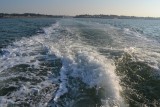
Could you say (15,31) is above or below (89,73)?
below

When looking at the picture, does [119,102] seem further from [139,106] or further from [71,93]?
[71,93]

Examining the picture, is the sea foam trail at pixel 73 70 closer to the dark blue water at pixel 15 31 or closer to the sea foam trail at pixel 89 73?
the sea foam trail at pixel 89 73

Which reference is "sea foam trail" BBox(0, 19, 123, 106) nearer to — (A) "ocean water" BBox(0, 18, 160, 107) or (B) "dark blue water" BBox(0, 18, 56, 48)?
(A) "ocean water" BBox(0, 18, 160, 107)

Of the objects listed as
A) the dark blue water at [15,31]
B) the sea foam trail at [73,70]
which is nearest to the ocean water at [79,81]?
the sea foam trail at [73,70]

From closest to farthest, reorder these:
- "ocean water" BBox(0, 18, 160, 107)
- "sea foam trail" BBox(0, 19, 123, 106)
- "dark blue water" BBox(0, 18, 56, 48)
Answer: "ocean water" BBox(0, 18, 160, 107)
"sea foam trail" BBox(0, 19, 123, 106)
"dark blue water" BBox(0, 18, 56, 48)

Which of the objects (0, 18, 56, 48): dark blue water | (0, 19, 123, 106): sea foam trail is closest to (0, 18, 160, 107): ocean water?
(0, 19, 123, 106): sea foam trail

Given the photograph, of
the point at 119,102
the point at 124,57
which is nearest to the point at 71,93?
the point at 119,102

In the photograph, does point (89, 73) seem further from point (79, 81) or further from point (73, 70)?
point (73, 70)

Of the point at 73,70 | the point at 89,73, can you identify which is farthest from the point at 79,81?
the point at 73,70

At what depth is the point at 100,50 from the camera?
13172 mm

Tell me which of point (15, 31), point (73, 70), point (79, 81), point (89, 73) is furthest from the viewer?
point (15, 31)

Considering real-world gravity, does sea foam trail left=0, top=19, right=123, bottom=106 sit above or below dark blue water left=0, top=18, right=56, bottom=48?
above

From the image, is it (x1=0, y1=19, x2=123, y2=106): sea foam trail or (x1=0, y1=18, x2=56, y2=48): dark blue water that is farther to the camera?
(x1=0, y1=18, x2=56, y2=48): dark blue water

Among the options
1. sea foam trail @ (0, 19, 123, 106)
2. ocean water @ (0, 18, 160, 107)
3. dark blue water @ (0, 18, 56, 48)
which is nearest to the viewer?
ocean water @ (0, 18, 160, 107)
